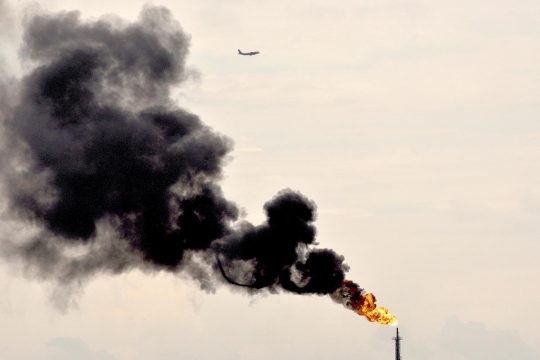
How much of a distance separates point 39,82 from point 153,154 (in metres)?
14.8

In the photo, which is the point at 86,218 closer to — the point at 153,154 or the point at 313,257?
the point at 153,154

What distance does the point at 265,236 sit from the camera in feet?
650

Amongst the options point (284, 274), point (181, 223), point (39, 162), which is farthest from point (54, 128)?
point (284, 274)

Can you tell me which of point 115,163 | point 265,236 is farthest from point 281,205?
point 115,163

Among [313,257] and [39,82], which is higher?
[39,82]

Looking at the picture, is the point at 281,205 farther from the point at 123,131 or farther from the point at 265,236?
the point at 123,131

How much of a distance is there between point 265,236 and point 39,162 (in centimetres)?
2635

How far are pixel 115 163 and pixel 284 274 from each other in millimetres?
22420

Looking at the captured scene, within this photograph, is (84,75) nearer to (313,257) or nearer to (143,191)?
(143,191)

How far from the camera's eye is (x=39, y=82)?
646ft

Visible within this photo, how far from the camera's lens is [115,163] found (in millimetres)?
197125

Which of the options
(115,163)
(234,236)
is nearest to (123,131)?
(115,163)

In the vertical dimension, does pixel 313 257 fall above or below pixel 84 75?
below

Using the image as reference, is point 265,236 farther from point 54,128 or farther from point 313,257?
point 54,128
